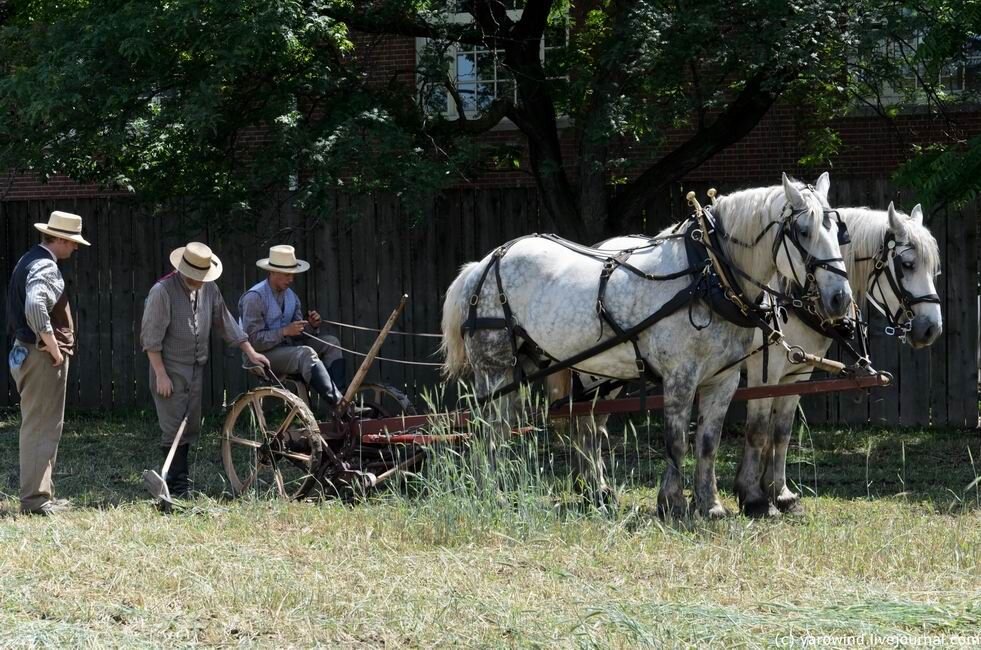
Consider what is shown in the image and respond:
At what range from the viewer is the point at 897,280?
25.5ft

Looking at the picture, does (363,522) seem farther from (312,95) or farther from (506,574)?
(312,95)

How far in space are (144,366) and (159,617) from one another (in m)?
9.69

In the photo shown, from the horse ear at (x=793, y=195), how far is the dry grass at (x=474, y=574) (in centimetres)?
190

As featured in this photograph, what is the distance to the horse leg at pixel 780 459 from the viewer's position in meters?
7.95

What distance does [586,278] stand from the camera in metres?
7.70

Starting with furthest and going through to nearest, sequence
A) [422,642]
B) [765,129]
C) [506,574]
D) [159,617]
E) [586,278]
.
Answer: [765,129] < [586,278] < [506,574] < [159,617] < [422,642]

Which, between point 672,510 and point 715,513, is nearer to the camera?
point 672,510

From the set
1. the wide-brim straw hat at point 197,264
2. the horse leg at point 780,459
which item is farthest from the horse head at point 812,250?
the wide-brim straw hat at point 197,264

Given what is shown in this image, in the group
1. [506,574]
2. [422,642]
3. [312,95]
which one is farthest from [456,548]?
[312,95]

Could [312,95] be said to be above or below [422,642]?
above

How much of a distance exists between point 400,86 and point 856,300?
17.0 feet

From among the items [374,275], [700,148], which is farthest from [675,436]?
[374,275]

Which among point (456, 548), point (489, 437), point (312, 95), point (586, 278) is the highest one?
point (312, 95)

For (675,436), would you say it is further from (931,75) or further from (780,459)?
(931,75)
